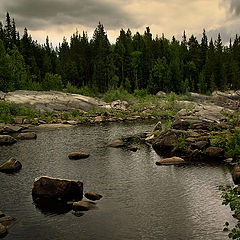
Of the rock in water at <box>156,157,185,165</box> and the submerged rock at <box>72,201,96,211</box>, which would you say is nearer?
the submerged rock at <box>72,201,96,211</box>

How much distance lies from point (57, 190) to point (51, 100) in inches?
1690

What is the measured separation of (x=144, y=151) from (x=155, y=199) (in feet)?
38.2

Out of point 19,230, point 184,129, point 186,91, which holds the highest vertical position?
point 186,91

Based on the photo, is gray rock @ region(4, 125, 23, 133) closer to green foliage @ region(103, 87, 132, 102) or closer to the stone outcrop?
the stone outcrop

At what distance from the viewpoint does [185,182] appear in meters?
18.7

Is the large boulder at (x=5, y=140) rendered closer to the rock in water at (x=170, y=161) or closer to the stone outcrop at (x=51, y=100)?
the rock in water at (x=170, y=161)

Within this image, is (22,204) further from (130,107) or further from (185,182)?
(130,107)

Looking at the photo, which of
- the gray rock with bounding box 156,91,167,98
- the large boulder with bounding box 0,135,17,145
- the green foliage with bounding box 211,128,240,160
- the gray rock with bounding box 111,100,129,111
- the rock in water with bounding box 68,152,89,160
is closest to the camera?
the green foliage with bounding box 211,128,240,160

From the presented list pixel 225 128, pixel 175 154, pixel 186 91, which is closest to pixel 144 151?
pixel 175 154

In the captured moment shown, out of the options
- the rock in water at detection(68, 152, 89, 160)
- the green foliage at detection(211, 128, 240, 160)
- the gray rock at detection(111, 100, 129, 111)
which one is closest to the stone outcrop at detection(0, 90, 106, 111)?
the gray rock at detection(111, 100, 129, 111)

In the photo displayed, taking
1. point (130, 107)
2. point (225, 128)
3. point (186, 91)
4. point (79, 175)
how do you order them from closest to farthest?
point (79, 175) → point (225, 128) → point (130, 107) → point (186, 91)

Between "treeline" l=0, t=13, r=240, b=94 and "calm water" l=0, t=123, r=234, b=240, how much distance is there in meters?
57.3

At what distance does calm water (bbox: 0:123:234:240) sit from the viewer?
41.3 ft

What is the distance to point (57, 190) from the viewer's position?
16172 millimetres
